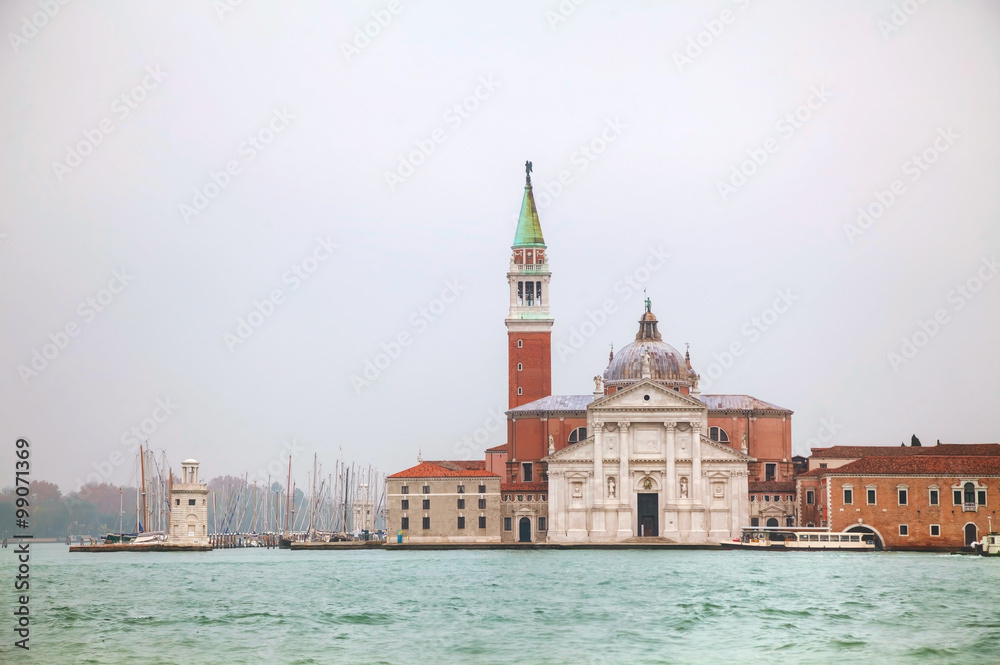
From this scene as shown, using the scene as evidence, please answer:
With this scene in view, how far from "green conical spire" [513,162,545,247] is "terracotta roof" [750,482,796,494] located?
18258 mm

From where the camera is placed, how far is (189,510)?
80000 mm

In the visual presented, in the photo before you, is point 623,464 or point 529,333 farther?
point 529,333

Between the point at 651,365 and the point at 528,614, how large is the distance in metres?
41.6

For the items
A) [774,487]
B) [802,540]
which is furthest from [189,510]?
[802,540]

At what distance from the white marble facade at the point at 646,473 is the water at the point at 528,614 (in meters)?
15.3

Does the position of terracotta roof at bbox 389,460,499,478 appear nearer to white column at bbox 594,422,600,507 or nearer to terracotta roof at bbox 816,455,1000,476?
white column at bbox 594,422,600,507

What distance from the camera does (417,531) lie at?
239 ft

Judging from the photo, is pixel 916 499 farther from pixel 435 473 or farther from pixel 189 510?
pixel 189 510

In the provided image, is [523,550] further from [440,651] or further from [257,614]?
[440,651]

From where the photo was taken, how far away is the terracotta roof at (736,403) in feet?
246

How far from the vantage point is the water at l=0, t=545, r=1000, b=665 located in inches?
1129

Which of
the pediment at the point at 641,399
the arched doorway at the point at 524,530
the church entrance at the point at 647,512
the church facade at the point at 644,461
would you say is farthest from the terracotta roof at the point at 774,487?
the arched doorway at the point at 524,530

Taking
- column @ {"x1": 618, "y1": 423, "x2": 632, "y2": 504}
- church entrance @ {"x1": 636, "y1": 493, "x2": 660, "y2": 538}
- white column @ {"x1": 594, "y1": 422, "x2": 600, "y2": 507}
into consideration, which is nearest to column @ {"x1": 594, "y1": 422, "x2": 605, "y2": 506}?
white column @ {"x1": 594, "y1": 422, "x2": 600, "y2": 507}

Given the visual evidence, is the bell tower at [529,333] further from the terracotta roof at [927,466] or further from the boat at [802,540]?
the terracotta roof at [927,466]
